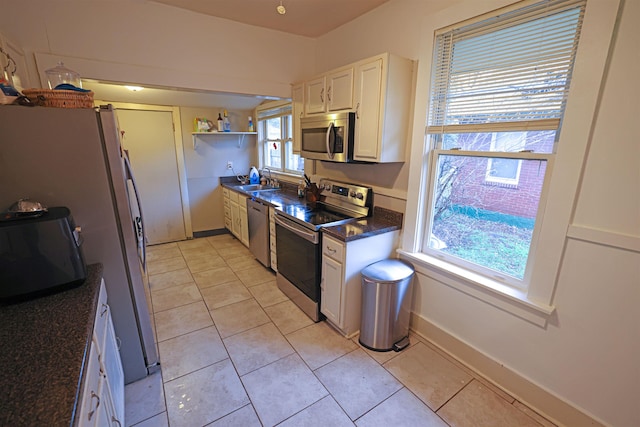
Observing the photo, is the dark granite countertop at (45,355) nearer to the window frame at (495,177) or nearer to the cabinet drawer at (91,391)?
the cabinet drawer at (91,391)

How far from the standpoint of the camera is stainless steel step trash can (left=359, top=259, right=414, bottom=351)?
6.58ft

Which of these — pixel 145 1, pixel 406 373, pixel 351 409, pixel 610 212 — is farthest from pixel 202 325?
pixel 610 212

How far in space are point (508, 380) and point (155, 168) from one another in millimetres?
4562

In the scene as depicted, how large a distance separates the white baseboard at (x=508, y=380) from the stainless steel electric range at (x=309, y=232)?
3.12 feet

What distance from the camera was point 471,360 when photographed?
1.94 m

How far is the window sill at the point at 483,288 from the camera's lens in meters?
1.58

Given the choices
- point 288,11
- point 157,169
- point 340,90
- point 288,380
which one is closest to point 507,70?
point 340,90

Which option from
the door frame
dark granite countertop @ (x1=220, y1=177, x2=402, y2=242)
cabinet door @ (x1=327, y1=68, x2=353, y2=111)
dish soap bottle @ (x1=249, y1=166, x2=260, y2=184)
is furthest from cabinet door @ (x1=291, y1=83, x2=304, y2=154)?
the door frame

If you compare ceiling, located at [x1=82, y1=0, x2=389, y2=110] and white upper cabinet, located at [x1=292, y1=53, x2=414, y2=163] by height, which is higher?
ceiling, located at [x1=82, y1=0, x2=389, y2=110]

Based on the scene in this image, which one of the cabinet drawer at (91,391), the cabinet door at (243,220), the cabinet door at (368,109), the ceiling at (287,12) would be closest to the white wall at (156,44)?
the ceiling at (287,12)

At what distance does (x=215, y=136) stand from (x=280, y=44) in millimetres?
2064

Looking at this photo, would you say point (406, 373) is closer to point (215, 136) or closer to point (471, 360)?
point (471, 360)

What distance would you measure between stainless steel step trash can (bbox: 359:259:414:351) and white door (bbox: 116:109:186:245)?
3.40 meters

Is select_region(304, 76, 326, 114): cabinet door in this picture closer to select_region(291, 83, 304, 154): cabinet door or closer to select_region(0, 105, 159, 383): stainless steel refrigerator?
select_region(291, 83, 304, 154): cabinet door
